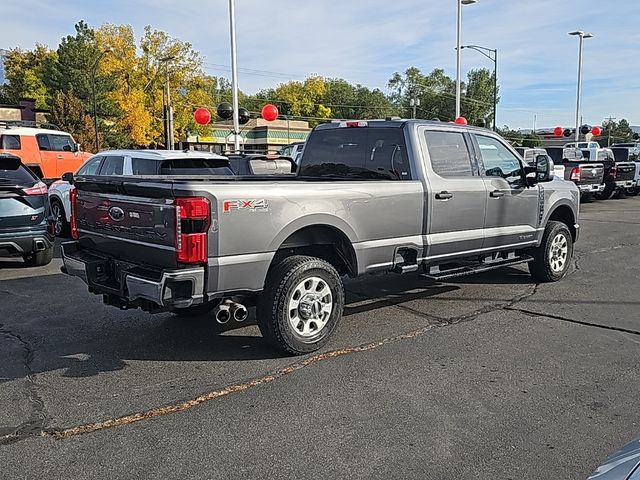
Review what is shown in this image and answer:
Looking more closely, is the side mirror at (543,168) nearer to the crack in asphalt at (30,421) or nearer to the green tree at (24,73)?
the crack in asphalt at (30,421)

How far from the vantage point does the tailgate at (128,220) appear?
4504mm

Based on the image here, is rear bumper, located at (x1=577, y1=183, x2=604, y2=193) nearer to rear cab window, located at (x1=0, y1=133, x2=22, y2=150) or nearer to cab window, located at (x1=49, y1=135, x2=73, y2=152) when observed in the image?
cab window, located at (x1=49, y1=135, x2=73, y2=152)

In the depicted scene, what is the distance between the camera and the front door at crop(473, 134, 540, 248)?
697 centimetres

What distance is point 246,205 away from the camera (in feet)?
15.4

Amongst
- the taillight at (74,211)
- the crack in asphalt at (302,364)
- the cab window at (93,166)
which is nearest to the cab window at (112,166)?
the cab window at (93,166)

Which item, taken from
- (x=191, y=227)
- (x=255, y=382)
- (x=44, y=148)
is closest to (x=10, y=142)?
(x=44, y=148)

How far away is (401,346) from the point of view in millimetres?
5426

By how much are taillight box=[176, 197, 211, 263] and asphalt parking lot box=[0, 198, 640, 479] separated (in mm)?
988

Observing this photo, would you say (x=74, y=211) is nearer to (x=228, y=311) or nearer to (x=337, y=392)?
(x=228, y=311)

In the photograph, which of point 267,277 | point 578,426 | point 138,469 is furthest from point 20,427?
point 578,426

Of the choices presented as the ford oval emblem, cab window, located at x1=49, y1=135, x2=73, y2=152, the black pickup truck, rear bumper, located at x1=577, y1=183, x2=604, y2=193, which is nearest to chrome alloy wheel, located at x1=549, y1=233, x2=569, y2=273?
the ford oval emblem

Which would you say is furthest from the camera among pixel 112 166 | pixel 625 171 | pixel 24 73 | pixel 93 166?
pixel 24 73

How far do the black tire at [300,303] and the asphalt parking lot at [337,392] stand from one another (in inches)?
6.5

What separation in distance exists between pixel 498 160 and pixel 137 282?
180 inches
